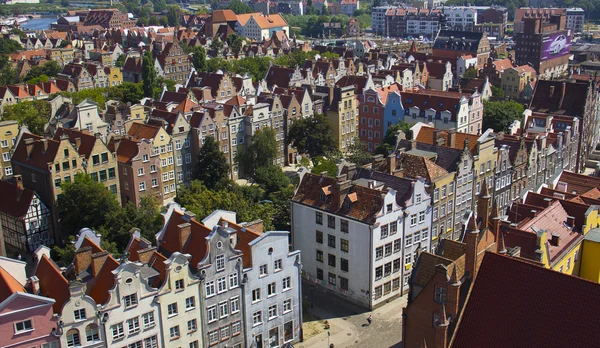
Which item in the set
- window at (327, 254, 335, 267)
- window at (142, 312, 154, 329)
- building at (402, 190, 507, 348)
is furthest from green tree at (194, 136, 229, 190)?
building at (402, 190, 507, 348)

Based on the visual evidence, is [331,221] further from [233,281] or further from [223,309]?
[223,309]

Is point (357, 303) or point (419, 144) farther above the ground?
point (419, 144)

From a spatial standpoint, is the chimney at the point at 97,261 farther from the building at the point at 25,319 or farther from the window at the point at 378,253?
the window at the point at 378,253

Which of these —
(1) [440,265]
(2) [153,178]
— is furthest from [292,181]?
(1) [440,265]

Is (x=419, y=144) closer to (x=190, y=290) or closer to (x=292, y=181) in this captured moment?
(x=292, y=181)

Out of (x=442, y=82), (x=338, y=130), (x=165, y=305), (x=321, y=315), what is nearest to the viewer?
(x=165, y=305)
